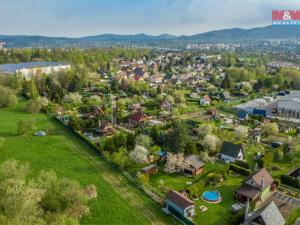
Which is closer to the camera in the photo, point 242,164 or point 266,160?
point 242,164

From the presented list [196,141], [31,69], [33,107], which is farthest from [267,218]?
[31,69]

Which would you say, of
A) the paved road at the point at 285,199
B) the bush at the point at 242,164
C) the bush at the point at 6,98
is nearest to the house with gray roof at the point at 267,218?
the paved road at the point at 285,199

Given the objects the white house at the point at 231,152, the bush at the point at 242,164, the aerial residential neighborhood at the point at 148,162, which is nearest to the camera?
the aerial residential neighborhood at the point at 148,162

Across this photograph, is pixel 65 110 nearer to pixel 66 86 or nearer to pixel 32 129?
pixel 32 129

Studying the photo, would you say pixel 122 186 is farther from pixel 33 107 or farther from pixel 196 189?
pixel 33 107

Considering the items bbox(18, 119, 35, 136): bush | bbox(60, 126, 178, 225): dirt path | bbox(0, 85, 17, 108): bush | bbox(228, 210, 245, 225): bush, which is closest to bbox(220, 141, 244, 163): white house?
bbox(228, 210, 245, 225): bush

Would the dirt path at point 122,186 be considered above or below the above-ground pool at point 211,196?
above

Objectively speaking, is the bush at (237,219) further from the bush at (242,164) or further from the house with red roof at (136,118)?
the house with red roof at (136,118)

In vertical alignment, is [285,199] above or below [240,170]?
below

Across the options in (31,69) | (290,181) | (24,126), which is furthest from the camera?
(31,69)
